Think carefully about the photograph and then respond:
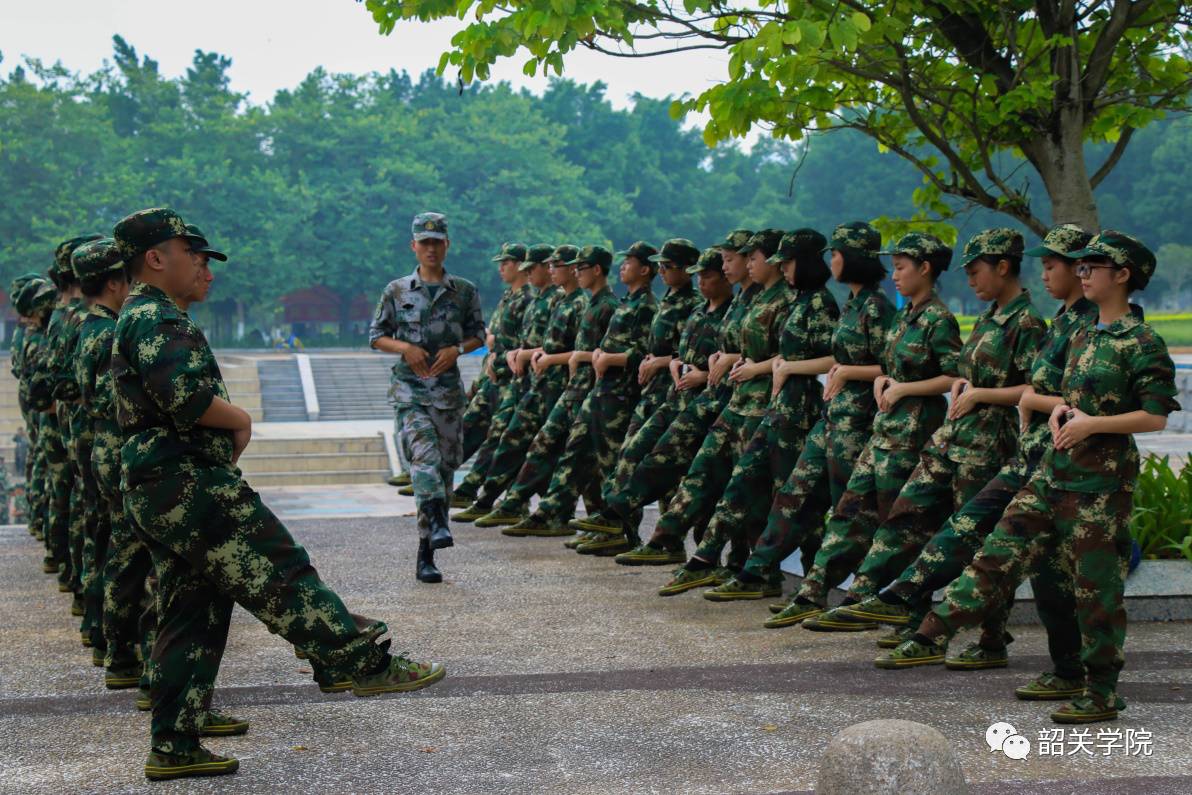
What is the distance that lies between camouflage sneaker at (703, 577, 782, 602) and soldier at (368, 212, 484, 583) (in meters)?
1.96

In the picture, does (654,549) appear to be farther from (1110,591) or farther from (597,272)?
(1110,591)

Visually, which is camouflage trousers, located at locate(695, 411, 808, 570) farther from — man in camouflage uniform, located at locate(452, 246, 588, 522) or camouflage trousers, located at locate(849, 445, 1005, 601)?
man in camouflage uniform, located at locate(452, 246, 588, 522)

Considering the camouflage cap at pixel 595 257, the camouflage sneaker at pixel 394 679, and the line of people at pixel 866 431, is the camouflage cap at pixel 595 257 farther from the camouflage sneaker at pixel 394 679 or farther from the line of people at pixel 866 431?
the camouflage sneaker at pixel 394 679

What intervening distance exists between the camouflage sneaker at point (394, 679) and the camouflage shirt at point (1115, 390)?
2.61 metres

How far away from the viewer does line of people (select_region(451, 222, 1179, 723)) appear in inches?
240

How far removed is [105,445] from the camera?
6.77 meters

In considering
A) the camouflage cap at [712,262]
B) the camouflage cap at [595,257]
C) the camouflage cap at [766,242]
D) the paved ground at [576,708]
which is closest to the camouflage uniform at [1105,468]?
the paved ground at [576,708]

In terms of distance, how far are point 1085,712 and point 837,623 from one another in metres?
1.78

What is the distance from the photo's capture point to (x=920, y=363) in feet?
25.5

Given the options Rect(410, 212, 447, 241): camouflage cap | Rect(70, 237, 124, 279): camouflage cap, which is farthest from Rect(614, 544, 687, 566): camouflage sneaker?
Rect(70, 237, 124, 279): camouflage cap

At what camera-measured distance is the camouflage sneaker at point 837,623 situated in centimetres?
766

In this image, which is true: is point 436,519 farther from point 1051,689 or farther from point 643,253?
point 1051,689

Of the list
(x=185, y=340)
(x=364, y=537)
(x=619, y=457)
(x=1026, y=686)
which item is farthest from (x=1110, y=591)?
(x=364, y=537)

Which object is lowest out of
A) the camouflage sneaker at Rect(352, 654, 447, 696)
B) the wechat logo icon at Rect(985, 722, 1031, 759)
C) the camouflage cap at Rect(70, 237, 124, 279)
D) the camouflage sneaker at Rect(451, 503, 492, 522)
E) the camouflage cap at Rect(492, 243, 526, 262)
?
the camouflage sneaker at Rect(451, 503, 492, 522)
